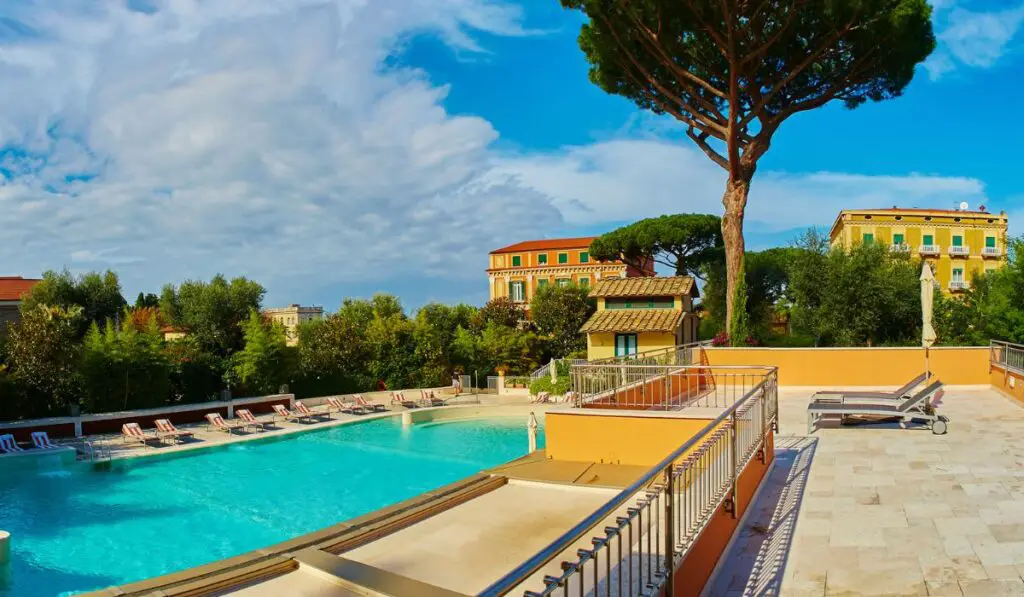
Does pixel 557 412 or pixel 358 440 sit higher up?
pixel 557 412

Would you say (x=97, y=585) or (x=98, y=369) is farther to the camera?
(x=98, y=369)

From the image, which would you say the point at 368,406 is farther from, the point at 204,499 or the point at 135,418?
the point at 204,499

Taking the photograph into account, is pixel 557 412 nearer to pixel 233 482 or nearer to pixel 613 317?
pixel 233 482

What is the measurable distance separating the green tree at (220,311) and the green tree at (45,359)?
31.3ft

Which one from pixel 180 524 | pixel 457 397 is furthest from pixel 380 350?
pixel 180 524

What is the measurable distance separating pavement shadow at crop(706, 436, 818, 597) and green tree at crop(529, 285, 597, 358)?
25325mm

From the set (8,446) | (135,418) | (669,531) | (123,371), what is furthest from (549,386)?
(669,531)

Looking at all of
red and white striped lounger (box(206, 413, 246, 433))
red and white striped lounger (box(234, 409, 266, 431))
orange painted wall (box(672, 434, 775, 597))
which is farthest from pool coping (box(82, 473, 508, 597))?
red and white striped lounger (box(234, 409, 266, 431))

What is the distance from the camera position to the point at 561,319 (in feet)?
111

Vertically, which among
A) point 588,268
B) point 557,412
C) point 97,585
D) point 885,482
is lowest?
point 97,585

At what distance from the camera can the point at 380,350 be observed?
28391mm

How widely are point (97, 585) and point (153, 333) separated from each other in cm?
1433

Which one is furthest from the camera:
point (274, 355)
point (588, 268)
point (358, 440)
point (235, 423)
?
point (588, 268)

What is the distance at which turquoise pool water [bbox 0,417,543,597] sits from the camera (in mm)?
10141
